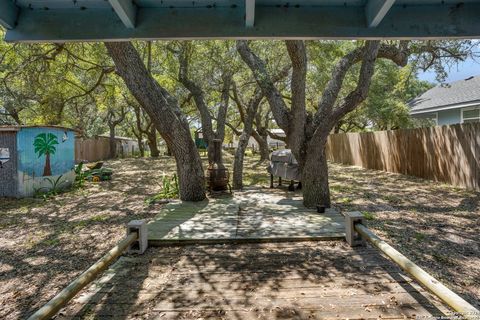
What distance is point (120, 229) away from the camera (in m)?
5.64

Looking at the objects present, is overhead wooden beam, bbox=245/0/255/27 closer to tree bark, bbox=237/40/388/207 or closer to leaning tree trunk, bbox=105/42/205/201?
tree bark, bbox=237/40/388/207

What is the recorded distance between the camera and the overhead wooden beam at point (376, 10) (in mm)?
2221

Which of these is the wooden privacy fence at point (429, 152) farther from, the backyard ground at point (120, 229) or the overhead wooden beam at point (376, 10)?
the overhead wooden beam at point (376, 10)

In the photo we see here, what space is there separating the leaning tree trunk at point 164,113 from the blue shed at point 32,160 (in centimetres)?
466

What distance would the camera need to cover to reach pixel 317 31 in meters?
2.58

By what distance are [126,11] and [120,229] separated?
4296 mm

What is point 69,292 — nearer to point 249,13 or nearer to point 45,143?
point 249,13

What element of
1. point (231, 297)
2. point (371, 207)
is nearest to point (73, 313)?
point (231, 297)

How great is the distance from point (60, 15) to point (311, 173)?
486 centimetres

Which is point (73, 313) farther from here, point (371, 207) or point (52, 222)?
point (371, 207)

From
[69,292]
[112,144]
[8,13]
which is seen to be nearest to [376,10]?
[8,13]

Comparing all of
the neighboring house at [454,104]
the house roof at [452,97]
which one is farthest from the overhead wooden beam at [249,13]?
the house roof at [452,97]

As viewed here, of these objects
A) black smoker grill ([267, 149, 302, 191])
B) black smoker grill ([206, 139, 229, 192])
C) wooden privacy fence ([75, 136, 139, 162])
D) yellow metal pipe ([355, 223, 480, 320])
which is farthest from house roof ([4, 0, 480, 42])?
wooden privacy fence ([75, 136, 139, 162])

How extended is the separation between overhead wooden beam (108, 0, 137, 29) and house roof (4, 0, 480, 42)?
0.02m
